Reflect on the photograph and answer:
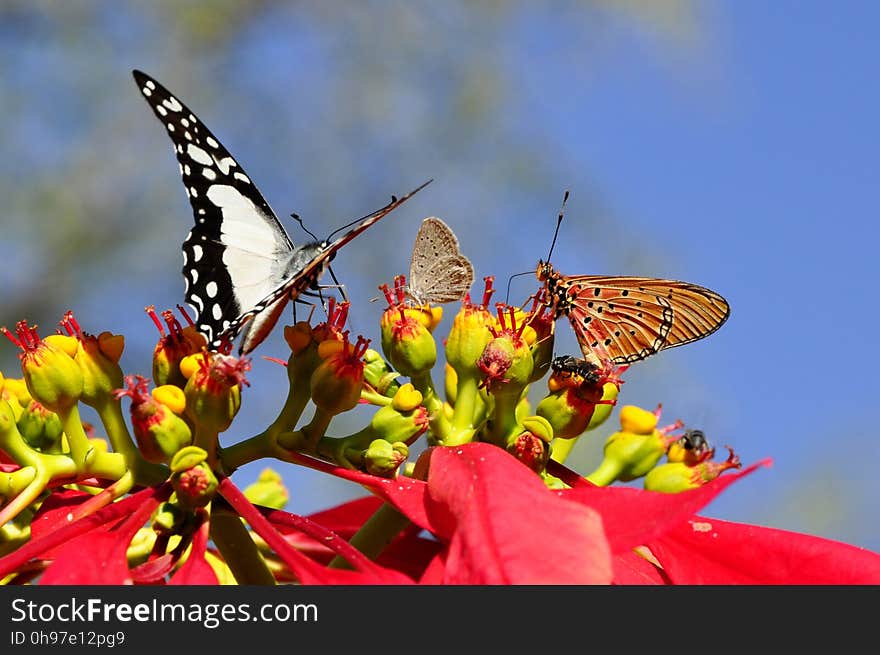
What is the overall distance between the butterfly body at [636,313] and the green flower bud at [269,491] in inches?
26.0

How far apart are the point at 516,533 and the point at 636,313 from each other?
4.25ft

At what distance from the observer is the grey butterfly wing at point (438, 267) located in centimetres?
199

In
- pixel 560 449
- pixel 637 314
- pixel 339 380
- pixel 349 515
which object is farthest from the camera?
pixel 637 314

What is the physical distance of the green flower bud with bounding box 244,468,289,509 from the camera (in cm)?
211

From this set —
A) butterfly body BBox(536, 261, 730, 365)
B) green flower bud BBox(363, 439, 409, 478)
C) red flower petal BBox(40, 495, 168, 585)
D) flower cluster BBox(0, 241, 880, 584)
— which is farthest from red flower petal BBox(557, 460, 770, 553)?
butterfly body BBox(536, 261, 730, 365)

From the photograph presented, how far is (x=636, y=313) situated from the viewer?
7.55ft

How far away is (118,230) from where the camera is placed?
596 cm

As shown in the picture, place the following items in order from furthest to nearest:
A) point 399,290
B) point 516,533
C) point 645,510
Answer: point 399,290, point 645,510, point 516,533

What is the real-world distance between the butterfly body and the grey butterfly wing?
20 centimetres

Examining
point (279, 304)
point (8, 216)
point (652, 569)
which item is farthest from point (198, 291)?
point (8, 216)

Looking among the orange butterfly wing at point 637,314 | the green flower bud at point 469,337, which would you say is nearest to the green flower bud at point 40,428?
the green flower bud at point 469,337

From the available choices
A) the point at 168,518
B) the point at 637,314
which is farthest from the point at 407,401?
the point at 637,314

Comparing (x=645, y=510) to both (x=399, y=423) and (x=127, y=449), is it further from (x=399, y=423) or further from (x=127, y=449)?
(x=127, y=449)

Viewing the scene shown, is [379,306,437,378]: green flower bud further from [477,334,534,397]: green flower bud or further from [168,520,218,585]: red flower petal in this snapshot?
[168,520,218,585]: red flower petal
